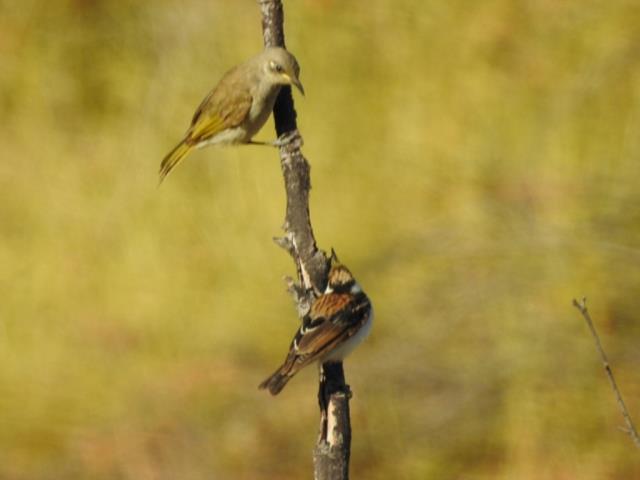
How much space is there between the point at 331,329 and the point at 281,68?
0.91 meters

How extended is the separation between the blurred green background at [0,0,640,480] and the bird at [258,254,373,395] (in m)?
3.36

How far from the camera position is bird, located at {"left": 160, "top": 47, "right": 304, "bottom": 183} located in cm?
529

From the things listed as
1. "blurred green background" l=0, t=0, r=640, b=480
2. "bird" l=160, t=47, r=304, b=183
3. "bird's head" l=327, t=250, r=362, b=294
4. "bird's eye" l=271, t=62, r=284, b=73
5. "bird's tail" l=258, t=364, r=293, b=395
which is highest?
"blurred green background" l=0, t=0, r=640, b=480

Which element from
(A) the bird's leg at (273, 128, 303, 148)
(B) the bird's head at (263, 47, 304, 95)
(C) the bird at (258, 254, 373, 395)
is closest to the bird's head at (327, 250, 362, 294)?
(C) the bird at (258, 254, 373, 395)

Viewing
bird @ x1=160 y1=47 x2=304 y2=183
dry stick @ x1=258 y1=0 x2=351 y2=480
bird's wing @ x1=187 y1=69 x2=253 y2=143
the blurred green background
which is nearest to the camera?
dry stick @ x1=258 y1=0 x2=351 y2=480

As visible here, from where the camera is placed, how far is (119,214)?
11484mm

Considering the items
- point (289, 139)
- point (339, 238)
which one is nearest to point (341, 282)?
point (289, 139)

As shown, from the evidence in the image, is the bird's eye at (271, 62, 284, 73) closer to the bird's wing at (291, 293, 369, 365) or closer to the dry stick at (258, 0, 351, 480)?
the dry stick at (258, 0, 351, 480)

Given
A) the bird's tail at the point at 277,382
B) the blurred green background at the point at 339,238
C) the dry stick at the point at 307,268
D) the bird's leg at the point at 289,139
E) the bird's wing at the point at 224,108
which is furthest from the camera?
the blurred green background at the point at 339,238

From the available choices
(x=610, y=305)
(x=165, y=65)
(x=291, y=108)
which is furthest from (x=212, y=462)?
(x=291, y=108)

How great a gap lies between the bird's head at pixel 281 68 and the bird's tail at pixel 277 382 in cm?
99

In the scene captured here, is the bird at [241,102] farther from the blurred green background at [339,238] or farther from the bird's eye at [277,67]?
the blurred green background at [339,238]

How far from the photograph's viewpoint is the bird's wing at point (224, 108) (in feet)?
18.5

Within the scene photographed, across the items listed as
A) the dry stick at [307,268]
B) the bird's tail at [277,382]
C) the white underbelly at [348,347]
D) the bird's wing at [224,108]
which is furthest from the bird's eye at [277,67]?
the bird's tail at [277,382]
